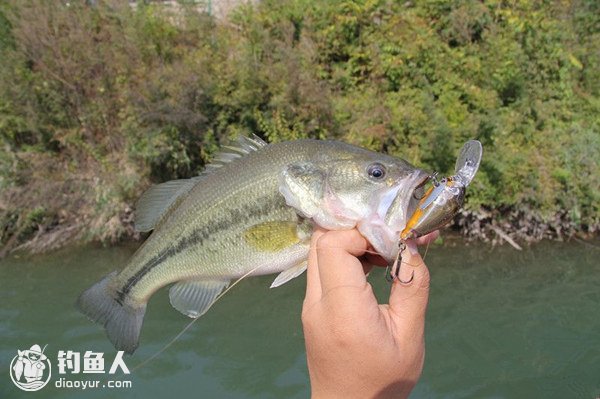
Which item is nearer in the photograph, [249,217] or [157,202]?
[249,217]

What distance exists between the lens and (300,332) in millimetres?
Answer: 7008

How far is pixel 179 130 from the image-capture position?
10.1 metres

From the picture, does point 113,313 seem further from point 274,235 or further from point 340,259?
point 340,259

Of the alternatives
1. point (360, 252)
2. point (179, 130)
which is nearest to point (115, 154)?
point (179, 130)

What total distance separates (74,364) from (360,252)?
5767 mm

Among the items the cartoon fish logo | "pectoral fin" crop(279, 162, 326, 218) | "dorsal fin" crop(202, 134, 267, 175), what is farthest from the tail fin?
the cartoon fish logo

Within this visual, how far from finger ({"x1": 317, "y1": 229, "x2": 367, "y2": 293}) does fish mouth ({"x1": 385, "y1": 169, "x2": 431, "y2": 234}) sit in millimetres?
170

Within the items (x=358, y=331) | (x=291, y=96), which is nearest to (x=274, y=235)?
(x=358, y=331)

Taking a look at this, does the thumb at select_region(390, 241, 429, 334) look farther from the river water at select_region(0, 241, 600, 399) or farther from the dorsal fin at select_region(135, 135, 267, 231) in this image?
the river water at select_region(0, 241, 600, 399)

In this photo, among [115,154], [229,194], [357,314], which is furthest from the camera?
[115,154]

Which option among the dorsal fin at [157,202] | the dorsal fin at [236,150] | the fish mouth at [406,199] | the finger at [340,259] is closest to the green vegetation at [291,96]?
the dorsal fin at [157,202]

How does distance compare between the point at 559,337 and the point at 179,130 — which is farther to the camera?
the point at 179,130

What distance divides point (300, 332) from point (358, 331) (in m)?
5.65

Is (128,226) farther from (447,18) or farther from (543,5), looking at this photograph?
(543,5)
